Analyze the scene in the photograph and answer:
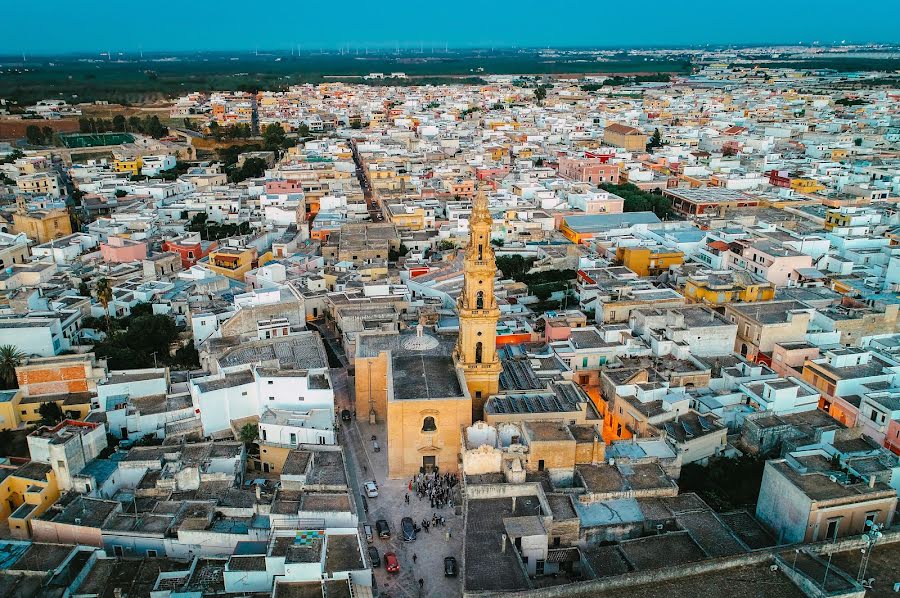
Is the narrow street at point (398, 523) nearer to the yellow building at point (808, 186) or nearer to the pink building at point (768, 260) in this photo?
the pink building at point (768, 260)

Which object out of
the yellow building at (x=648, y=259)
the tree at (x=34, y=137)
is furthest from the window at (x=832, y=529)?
the tree at (x=34, y=137)

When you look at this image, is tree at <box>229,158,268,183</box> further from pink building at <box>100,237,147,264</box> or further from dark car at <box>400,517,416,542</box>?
dark car at <box>400,517,416,542</box>

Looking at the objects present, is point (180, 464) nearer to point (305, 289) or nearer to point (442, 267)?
point (305, 289)

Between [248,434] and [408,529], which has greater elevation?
[248,434]

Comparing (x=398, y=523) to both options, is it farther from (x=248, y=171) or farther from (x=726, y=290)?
(x=248, y=171)

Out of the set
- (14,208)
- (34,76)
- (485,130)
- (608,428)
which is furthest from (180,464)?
(34,76)

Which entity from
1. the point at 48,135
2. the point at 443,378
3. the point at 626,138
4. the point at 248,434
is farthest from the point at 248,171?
the point at 443,378

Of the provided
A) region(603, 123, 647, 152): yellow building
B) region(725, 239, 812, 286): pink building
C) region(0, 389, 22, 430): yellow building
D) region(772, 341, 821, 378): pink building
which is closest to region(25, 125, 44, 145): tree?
region(603, 123, 647, 152): yellow building
